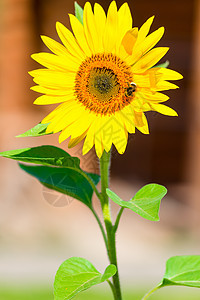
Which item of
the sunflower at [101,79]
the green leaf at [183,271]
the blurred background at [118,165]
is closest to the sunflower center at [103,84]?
Answer: the sunflower at [101,79]

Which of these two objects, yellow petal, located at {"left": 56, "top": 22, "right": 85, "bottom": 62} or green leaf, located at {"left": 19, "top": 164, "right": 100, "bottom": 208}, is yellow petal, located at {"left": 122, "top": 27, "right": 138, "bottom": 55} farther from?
green leaf, located at {"left": 19, "top": 164, "right": 100, "bottom": 208}

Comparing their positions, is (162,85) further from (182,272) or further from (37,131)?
(182,272)

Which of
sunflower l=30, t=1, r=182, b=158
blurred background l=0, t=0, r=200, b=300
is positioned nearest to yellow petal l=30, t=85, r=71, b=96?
sunflower l=30, t=1, r=182, b=158

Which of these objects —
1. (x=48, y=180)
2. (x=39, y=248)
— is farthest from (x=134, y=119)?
(x=39, y=248)

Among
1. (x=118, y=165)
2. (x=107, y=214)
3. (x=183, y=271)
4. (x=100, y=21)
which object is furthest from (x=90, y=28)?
(x=118, y=165)

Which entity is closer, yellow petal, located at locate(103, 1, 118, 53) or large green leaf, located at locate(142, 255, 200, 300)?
yellow petal, located at locate(103, 1, 118, 53)

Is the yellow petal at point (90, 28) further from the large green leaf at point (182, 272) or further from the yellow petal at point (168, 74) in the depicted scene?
the large green leaf at point (182, 272)
